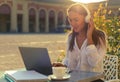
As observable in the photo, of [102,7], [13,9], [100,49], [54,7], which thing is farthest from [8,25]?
[100,49]

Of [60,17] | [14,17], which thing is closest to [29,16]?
[14,17]

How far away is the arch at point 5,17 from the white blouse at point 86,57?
40.8 meters

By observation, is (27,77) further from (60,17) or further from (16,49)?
(60,17)

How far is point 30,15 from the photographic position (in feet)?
152

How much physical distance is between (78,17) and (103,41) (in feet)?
1.00

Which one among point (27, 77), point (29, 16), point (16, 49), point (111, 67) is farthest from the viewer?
point (29, 16)

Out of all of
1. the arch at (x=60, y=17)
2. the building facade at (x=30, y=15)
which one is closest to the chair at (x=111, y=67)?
the building facade at (x=30, y=15)

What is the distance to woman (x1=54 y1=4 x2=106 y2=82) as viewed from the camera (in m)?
2.43

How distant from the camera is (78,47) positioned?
256cm

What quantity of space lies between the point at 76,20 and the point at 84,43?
0.22 meters

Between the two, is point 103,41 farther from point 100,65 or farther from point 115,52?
point 115,52

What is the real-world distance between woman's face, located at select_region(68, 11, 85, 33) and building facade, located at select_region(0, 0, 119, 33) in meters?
40.5

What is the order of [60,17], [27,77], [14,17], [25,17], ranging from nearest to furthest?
[27,77] < [14,17] < [25,17] < [60,17]

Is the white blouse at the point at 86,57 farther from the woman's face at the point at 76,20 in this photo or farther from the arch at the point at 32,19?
the arch at the point at 32,19
